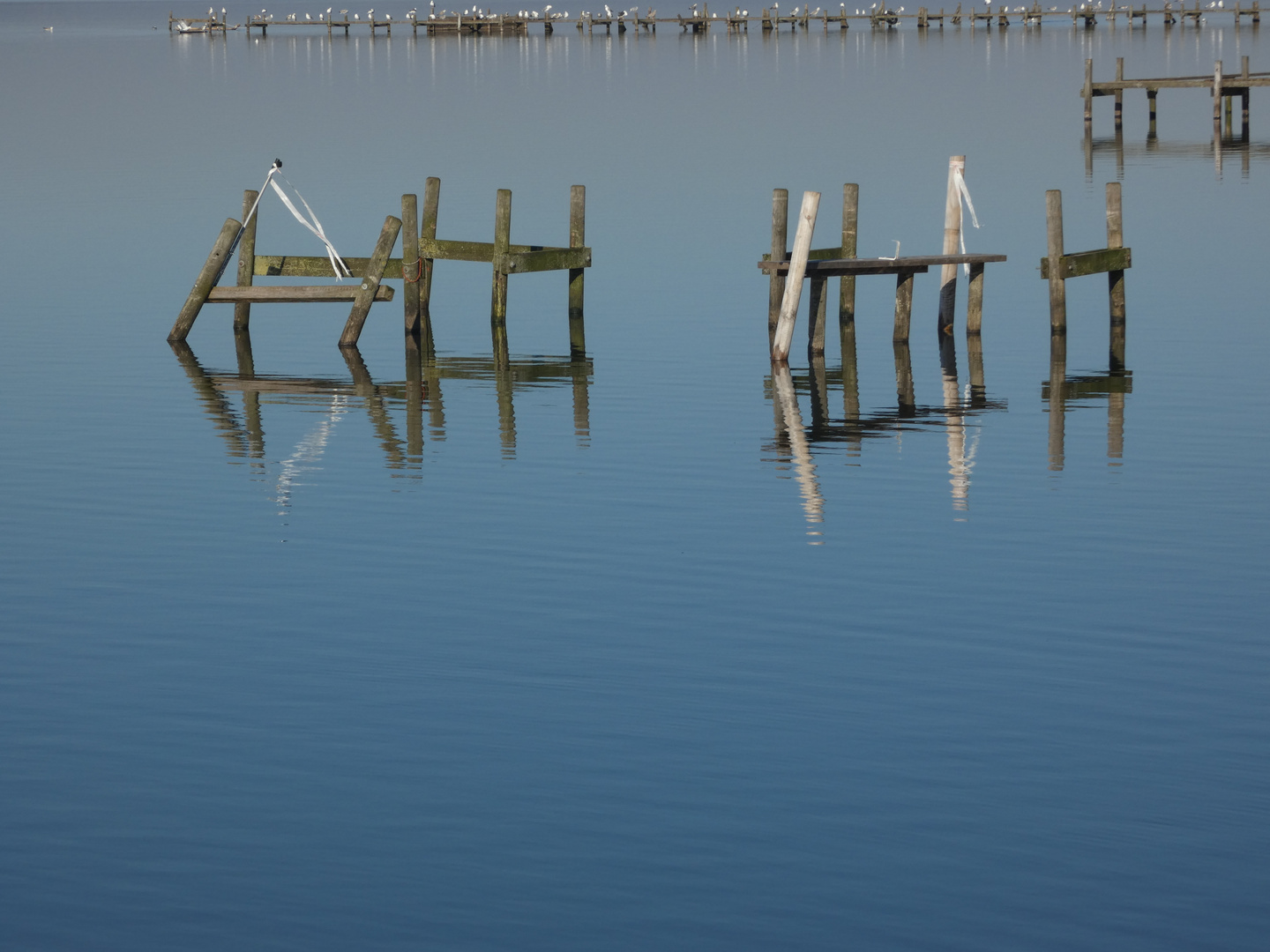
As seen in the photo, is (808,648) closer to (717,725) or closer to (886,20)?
(717,725)

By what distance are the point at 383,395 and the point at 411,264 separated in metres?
3.62

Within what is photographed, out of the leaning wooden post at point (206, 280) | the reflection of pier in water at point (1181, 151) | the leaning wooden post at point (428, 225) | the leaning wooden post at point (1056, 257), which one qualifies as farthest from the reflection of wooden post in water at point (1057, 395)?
the reflection of pier in water at point (1181, 151)

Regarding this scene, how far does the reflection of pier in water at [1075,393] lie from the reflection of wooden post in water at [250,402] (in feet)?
24.1

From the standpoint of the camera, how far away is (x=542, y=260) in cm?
2253

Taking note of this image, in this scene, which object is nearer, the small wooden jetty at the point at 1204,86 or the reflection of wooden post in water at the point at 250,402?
the reflection of wooden post in water at the point at 250,402

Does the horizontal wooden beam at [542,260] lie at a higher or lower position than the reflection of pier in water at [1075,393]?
higher

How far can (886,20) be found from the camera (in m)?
125

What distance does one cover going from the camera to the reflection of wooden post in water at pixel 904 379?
59.9ft

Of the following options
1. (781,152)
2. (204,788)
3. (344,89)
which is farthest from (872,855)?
(344,89)

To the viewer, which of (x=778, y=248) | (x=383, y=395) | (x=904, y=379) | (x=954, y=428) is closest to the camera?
(x=954, y=428)

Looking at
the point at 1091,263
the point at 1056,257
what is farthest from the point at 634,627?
the point at 1091,263

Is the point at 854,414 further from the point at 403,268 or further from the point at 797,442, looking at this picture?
the point at 403,268

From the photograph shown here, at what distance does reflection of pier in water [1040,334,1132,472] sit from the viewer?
53.1 ft

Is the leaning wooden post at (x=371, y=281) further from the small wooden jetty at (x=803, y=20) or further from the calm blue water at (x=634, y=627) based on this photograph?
the small wooden jetty at (x=803, y=20)
